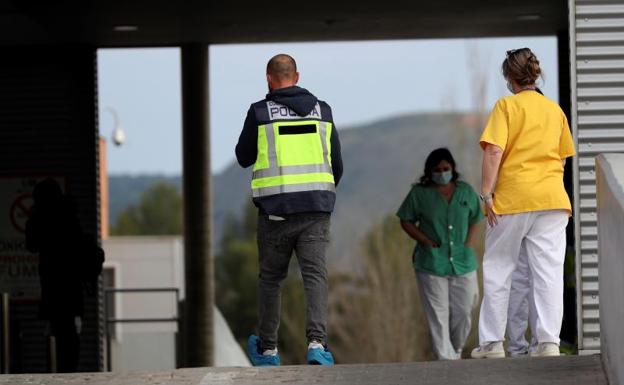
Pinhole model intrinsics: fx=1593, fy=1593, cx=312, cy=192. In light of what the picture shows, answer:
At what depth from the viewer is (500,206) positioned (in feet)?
29.9

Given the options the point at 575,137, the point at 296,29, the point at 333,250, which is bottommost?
the point at 333,250

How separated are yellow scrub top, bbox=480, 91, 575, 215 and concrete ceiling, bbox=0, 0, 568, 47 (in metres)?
7.02

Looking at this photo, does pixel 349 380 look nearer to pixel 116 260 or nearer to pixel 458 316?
pixel 458 316

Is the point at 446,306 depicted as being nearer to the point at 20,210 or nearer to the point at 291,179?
the point at 291,179

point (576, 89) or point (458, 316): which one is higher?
point (576, 89)

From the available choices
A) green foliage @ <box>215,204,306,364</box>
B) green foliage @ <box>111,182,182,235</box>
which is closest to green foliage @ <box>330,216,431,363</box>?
green foliage @ <box>215,204,306,364</box>

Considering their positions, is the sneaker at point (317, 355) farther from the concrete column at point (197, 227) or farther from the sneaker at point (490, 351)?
the concrete column at point (197, 227)

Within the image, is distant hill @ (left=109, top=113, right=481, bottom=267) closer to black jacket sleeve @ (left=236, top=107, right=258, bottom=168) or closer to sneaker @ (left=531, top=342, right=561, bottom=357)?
black jacket sleeve @ (left=236, top=107, right=258, bottom=168)

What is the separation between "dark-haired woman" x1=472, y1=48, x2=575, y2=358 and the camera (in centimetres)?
905

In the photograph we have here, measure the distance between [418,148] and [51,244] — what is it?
492 feet

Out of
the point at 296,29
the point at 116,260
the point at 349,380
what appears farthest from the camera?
Answer: the point at 116,260

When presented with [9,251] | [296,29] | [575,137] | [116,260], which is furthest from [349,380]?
[116,260]

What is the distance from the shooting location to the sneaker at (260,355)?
9.54 meters

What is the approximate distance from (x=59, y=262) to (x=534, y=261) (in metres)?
4.69
